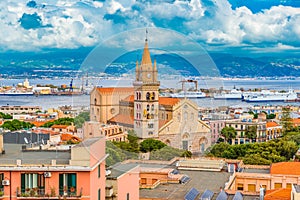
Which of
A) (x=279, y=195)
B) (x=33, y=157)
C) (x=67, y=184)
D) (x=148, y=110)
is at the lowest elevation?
(x=279, y=195)

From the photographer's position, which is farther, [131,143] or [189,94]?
[131,143]

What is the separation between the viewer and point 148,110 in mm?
7254

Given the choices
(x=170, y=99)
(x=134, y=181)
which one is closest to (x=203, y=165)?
(x=134, y=181)

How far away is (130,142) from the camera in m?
8.29

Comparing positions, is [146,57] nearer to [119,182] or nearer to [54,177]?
[54,177]

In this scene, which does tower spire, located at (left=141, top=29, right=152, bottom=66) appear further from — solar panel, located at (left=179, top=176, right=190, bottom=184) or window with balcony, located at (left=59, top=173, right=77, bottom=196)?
solar panel, located at (left=179, top=176, right=190, bottom=184)

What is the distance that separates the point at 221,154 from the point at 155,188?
978 centimetres

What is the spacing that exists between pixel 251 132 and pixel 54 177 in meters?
29.9

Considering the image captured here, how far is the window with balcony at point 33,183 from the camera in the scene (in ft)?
25.6

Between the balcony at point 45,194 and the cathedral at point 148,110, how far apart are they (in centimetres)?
111

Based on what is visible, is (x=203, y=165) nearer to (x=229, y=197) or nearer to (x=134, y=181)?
(x=229, y=197)

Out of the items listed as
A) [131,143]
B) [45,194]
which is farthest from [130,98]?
[45,194]

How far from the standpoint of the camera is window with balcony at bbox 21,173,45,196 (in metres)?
7.80

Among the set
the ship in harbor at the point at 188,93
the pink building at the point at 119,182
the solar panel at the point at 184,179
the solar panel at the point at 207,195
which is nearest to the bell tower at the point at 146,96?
the ship in harbor at the point at 188,93
